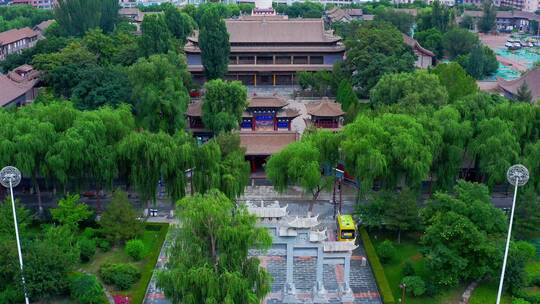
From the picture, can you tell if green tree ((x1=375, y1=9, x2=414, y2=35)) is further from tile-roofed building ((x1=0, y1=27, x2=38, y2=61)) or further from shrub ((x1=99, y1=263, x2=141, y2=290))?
shrub ((x1=99, y1=263, x2=141, y2=290))

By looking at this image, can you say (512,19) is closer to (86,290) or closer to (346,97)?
(346,97)

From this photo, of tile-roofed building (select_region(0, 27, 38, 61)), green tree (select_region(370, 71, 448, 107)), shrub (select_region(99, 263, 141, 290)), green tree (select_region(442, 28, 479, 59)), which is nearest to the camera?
shrub (select_region(99, 263, 141, 290))

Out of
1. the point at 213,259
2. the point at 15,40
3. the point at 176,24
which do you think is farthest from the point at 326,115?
the point at 15,40

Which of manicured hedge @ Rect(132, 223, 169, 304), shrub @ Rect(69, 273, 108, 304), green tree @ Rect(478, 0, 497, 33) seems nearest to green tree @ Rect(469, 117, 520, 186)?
manicured hedge @ Rect(132, 223, 169, 304)

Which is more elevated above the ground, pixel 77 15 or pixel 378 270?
pixel 77 15

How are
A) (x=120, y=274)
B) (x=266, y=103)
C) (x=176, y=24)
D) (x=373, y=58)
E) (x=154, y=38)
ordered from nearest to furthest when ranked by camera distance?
(x=120, y=274), (x=266, y=103), (x=373, y=58), (x=154, y=38), (x=176, y=24)

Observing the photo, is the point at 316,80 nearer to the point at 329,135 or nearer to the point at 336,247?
the point at 329,135
